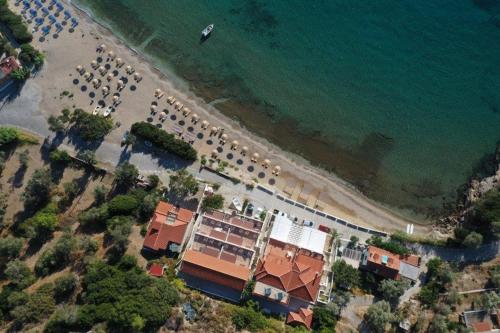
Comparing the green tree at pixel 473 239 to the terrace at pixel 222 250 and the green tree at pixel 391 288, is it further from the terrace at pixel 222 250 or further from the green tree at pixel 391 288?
the terrace at pixel 222 250

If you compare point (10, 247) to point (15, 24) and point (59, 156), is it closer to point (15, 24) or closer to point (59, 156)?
point (59, 156)

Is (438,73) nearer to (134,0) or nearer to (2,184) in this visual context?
(134,0)

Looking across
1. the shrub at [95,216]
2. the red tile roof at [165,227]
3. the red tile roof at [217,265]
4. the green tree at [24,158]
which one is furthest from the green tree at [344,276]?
the green tree at [24,158]

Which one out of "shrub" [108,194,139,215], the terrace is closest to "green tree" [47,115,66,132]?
"shrub" [108,194,139,215]

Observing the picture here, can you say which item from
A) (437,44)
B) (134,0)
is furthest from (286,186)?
Result: (134,0)

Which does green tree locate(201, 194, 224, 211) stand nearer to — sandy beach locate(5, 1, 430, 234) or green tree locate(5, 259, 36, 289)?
sandy beach locate(5, 1, 430, 234)

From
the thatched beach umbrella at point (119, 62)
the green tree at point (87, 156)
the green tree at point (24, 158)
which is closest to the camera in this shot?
the green tree at point (87, 156)

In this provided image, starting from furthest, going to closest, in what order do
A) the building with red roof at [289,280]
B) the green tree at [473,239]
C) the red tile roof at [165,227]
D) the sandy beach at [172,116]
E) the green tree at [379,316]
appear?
the sandy beach at [172,116], the green tree at [473,239], the red tile roof at [165,227], the building with red roof at [289,280], the green tree at [379,316]
